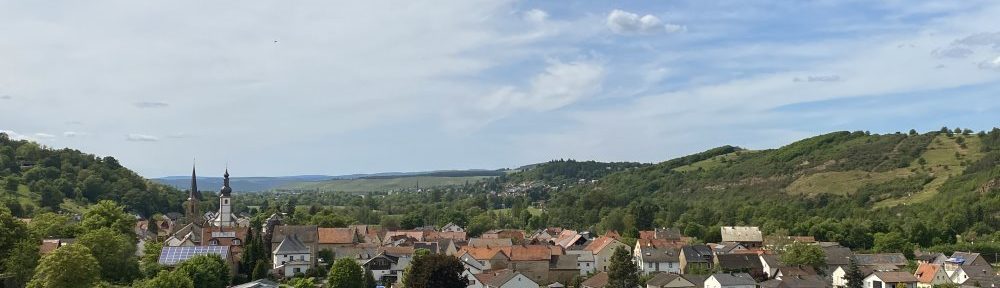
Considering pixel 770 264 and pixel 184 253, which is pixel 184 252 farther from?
pixel 770 264

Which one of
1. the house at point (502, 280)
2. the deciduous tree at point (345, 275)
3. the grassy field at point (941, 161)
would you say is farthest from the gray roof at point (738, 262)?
the grassy field at point (941, 161)

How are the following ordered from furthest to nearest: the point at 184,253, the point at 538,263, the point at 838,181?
1. the point at 838,181
2. the point at 538,263
3. the point at 184,253

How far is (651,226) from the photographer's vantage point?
372 ft

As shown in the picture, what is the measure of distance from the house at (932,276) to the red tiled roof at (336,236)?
44.1 meters

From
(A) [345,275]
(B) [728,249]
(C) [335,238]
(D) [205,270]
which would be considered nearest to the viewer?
(D) [205,270]

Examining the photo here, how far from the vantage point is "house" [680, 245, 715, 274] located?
7194 centimetres

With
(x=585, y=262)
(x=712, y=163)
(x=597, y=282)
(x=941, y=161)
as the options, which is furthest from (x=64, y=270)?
(x=712, y=163)

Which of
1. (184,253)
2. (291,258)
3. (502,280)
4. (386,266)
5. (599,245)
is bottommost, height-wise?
(502,280)

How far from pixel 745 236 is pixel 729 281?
31.2 m

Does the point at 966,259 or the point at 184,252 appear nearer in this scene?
the point at 184,252

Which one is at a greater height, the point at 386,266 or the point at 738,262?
the point at 386,266

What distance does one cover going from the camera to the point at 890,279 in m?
63.7

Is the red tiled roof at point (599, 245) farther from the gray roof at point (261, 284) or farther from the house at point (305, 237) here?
the gray roof at point (261, 284)

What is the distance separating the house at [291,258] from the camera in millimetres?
64562
